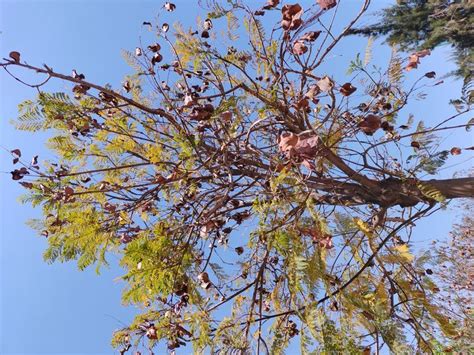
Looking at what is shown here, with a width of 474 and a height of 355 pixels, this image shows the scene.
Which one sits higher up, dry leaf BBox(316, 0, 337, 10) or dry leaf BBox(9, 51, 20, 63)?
dry leaf BBox(316, 0, 337, 10)

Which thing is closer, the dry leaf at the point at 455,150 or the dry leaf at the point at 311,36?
the dry leaf at the point at 311,36

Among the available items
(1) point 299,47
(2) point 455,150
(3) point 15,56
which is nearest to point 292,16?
(1) point 299,47

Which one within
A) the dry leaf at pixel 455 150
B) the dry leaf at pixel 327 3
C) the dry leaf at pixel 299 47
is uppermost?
the dry leaf at pixel 327 3

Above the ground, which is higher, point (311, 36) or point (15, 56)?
point (311, 36)

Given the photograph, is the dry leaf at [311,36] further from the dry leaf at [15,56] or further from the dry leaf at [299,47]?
the dry leaf at [15,56]

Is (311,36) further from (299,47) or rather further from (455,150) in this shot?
(455,150)

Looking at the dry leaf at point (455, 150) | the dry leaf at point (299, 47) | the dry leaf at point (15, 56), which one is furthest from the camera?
the dry leaf at point (455, 150)

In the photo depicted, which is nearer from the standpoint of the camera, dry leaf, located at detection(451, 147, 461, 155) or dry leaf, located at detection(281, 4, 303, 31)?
dry leaf, located at detection(281, 4, 303, 31)

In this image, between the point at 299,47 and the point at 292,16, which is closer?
the point at 292,16

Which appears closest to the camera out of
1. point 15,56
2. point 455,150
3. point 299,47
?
point 15,56

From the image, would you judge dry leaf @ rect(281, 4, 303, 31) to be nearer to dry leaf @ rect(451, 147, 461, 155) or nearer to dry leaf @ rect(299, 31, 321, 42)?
dry leaf @ rect(299, 31, 321, 42)

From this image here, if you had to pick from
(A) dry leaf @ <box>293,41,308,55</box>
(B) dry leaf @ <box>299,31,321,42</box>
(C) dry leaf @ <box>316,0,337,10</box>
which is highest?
(B) dry leaf @ <box>299,31,321,42</box>

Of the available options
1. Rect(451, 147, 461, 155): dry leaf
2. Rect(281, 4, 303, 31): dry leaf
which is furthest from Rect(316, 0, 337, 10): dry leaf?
Rect(451, 147, 461, 155): dry leaf

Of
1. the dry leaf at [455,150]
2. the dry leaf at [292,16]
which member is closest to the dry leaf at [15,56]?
the dry leaf at [292,16]
